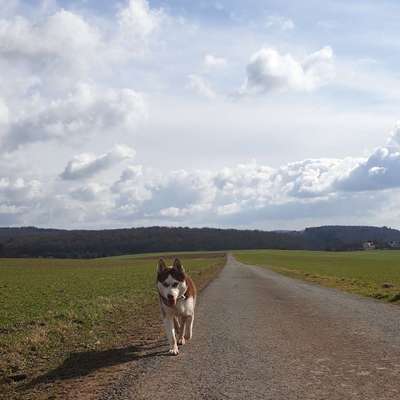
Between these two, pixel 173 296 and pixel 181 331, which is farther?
pixel 181 331

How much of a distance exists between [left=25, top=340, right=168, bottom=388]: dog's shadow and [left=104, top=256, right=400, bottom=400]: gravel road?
0.22 meters

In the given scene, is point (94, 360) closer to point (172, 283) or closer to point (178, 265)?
point (172, 283)

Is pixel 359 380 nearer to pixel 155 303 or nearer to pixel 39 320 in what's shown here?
pixel 39 320

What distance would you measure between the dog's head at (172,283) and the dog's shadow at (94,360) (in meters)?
1.15

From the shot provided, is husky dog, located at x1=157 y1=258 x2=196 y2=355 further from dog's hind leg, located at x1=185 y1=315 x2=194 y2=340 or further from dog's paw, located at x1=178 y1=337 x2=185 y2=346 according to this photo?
dog's paw, located at x1=178 y1=337 x2=185 y2=346

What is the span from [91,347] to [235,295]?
44.6ft

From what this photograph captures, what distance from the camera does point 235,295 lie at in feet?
82.1

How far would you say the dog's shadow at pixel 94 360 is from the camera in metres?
9.05

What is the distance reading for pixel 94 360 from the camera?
10.4 meters

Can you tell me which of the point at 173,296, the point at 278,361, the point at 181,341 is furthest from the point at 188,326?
the point at 278,361

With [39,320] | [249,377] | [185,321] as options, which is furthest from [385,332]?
[39,320]

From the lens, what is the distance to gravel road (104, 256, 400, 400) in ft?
24.4

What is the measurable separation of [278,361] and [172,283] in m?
2.43

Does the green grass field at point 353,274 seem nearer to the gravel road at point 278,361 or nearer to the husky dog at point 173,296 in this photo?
the gravel road at point 278,361
